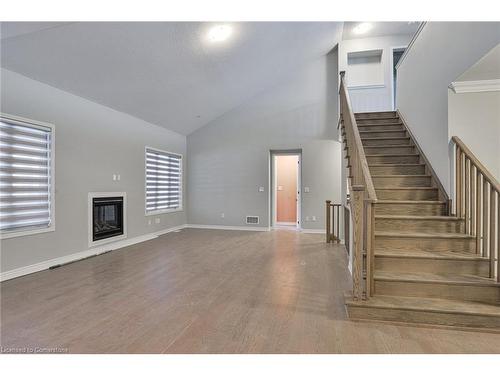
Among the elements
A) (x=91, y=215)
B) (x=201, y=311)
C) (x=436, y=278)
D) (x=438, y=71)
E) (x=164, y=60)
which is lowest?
(x=201, y=311)

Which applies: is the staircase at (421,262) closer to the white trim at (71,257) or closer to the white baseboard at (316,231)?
the white baseboard at (316,231)

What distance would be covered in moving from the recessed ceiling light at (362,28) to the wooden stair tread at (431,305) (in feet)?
21.0

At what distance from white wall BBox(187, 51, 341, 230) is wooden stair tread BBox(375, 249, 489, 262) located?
396 cm

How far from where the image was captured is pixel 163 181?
6.91 m

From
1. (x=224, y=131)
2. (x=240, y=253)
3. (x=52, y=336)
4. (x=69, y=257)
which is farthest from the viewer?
(x=224, y=131)

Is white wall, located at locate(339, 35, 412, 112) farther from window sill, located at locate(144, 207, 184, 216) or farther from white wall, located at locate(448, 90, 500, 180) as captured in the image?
window sill, located at locate(144, 207, 184, 216)

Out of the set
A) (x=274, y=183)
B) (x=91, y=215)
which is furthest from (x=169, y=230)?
(x=274, y=183)

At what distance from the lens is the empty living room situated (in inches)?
85.7

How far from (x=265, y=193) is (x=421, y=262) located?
4748 millimetres

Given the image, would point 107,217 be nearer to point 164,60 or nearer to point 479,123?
point 164,60
